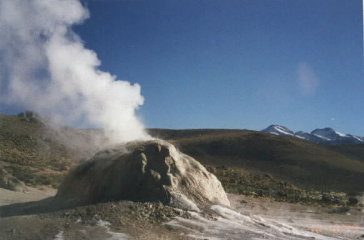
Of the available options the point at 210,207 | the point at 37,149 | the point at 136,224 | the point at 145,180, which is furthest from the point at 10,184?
the point at 37,149

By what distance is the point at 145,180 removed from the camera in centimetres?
1329

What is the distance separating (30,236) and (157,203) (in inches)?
132

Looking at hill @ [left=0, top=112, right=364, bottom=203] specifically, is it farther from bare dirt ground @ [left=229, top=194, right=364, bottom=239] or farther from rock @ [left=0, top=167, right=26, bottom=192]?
bare dirt ground @ [left=229, top=194, right=364, bottom=239]

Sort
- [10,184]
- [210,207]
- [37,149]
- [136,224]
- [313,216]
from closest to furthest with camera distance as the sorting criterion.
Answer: [136,224] → [210,207] → [313,216] → [10,184] → [37,149]

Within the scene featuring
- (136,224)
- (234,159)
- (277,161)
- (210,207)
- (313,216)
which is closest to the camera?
(136,224)

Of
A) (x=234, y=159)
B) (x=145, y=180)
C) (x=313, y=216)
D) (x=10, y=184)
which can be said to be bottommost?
(x=313, y=216)

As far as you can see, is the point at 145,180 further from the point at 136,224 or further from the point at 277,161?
the point at 277,161

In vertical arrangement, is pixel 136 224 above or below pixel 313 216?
below

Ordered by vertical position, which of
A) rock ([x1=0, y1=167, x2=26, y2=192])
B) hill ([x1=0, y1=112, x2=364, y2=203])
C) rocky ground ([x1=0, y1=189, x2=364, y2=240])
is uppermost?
hill ([x1=0, y1=112, x2=364, y2=203])

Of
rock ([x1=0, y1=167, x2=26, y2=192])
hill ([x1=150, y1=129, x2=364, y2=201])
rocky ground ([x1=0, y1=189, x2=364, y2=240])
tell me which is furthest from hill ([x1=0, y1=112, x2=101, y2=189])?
hill ([x1=150, y1=129, x2=364, y2=201])

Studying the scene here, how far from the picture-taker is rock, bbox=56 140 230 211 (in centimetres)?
1308

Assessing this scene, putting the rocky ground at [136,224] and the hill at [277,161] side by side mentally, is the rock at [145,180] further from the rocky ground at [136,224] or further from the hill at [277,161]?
the hill at [277,161]

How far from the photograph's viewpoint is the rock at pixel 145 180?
13077mm

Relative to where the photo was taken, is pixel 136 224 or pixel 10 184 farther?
pixel 10 184
